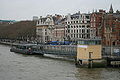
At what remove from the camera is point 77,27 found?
92.1 m

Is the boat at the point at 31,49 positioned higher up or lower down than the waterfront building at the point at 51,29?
lower down


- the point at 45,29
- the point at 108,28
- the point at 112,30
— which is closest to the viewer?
the point at 112,30

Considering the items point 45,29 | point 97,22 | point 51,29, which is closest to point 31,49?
point 97,22

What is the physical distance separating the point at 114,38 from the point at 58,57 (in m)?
15.9

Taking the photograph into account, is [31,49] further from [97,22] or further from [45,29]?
[45,29]

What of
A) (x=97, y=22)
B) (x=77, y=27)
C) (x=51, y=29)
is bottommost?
(x=77, y=27)

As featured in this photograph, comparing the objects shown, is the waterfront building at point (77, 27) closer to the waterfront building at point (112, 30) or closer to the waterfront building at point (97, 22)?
the waterfront building at point (97, 22)

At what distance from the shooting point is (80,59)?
5138cm

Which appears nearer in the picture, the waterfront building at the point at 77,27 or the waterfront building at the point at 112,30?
the waterfront building at the point at 112,30

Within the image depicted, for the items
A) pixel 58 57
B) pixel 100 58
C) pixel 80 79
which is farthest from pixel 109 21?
pixel 80 79

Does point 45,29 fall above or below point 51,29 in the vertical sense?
above

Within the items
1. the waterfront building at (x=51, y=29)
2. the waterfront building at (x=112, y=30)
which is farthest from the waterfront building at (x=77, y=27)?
the waterfront building at (x=112, y=30)

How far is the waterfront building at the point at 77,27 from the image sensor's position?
8919 centimetres

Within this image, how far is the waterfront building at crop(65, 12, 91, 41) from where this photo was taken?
3511 inches
